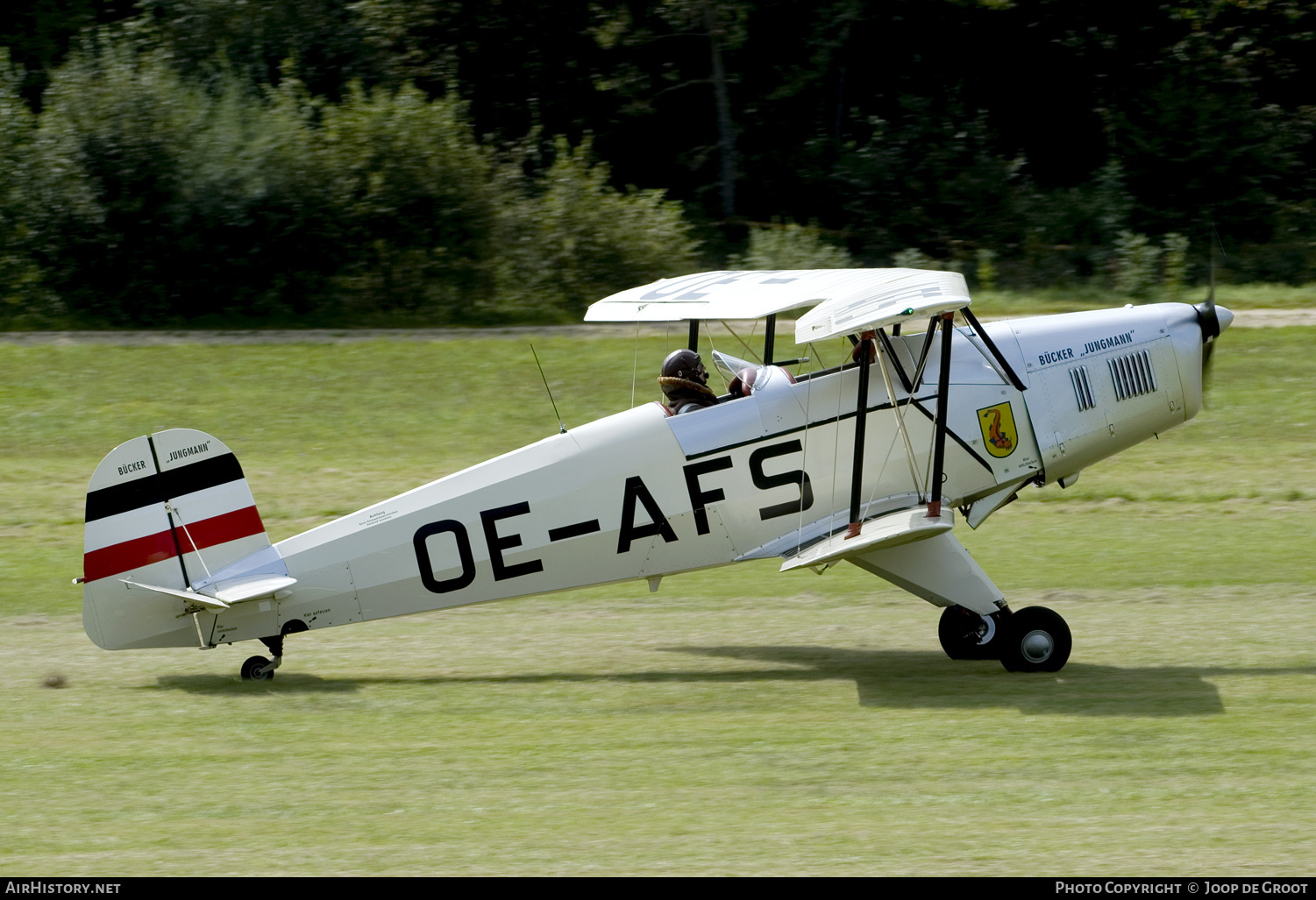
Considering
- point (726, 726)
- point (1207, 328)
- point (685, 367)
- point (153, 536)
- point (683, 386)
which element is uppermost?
point (685, 367)

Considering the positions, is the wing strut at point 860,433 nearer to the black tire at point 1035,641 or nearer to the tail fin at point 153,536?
the black tire at point 1035,641

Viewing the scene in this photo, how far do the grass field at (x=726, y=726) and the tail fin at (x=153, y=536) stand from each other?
1.65 feet

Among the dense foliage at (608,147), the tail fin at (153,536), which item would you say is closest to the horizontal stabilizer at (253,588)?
the tail fin at (153,536)

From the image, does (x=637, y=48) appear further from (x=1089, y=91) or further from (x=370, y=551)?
(x=370, y=551)

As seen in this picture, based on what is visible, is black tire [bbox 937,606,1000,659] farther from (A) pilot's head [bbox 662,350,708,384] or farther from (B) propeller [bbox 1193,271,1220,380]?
(B) propeller [bbox 1193,271,1220,380]

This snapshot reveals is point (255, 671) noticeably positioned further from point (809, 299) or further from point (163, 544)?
point (809, 299)

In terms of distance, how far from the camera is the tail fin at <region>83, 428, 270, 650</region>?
8.91 metres

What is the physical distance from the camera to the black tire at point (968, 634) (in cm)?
944

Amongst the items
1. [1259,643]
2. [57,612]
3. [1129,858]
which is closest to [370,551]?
[57,612]

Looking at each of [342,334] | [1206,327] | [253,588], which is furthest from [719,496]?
[342,334]

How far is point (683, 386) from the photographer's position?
379 inches

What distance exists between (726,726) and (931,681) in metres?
1.68

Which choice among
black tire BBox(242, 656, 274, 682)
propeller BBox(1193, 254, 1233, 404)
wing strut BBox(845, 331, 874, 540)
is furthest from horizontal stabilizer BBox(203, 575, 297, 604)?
propeller BBox(1193, 254, 1233, 404)

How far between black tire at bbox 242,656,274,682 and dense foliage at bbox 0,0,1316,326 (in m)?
16.7
